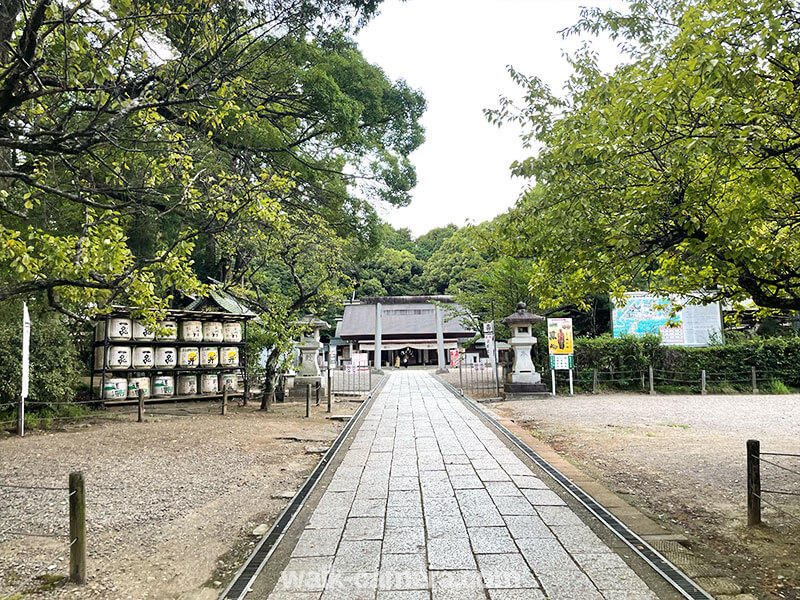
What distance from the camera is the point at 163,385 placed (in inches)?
416

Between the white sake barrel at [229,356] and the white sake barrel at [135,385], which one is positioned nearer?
the white sake barrel at [135,385]

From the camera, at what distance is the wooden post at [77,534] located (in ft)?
9.84

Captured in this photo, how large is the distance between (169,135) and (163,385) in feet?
18.9

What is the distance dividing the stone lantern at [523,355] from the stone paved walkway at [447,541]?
342 inches

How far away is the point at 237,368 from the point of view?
12.1m

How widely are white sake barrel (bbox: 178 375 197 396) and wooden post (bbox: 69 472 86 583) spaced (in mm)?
8334

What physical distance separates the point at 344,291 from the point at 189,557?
30.4ft

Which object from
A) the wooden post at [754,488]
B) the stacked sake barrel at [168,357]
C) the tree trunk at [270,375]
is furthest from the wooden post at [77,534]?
the tree trunk at [270,375]

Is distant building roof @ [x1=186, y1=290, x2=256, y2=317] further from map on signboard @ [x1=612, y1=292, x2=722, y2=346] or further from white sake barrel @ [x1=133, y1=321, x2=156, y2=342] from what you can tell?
map on signboard @ [x1=612, y1=292, x2=722, y2=346]

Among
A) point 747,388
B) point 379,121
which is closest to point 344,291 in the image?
point 379,121

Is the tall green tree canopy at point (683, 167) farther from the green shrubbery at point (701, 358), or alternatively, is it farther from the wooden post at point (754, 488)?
the green shrubbery at point (701, 358)

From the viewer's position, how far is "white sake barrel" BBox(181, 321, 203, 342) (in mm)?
11070

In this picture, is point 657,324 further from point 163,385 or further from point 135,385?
point 135,385

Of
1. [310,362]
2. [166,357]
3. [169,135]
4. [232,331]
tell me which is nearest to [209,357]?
[232,331]
